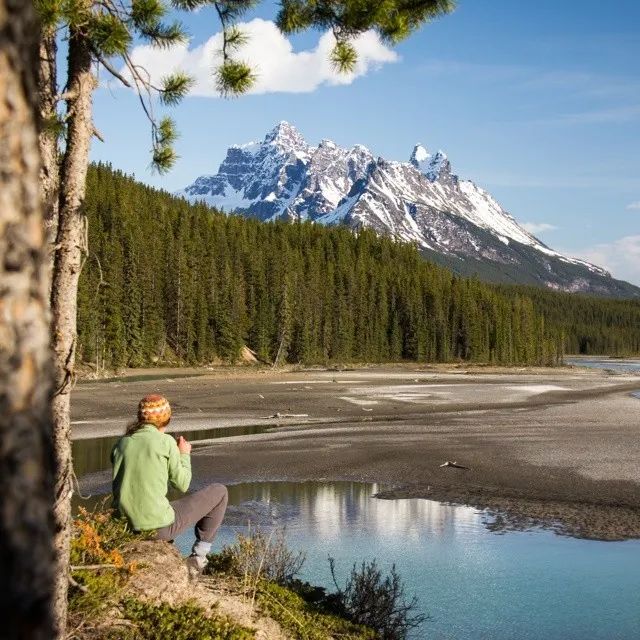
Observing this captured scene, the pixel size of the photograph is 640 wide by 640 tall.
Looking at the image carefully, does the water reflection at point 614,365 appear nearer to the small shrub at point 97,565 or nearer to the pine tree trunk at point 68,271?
the small shrub at point 97,565

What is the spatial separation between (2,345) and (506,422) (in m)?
30.1

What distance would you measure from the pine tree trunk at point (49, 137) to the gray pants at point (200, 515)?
2864 mm

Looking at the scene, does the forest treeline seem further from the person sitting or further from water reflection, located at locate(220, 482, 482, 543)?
the person sitting

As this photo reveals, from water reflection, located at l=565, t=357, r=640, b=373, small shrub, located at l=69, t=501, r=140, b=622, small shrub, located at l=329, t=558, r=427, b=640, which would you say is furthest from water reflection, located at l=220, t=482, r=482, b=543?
water reflection, located at l=565, t=357, r=640, b=373

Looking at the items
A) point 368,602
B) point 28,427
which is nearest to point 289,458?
point 368,602

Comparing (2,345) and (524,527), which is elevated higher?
(2,345)

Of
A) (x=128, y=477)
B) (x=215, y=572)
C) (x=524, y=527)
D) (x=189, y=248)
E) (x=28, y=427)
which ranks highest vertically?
(x=189, y=248)

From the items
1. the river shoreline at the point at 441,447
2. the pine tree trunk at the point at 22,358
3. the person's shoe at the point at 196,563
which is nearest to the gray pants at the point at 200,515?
the person's shoe at the point at 196,563

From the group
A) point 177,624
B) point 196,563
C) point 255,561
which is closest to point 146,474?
point 196,563

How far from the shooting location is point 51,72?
19.3 ft

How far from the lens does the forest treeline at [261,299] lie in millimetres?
88312

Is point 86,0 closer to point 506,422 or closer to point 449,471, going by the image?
point 449,471

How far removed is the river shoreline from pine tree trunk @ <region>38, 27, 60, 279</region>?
10.2m

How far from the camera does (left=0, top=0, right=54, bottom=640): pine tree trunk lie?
55.2 inches
